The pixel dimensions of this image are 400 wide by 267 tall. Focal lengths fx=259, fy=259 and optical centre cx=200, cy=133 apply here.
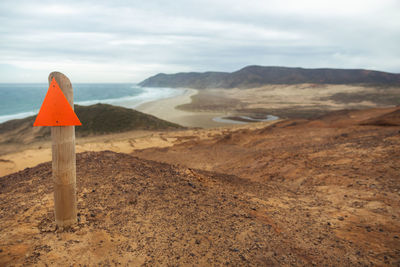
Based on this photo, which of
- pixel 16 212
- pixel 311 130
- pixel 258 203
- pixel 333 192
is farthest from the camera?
pixel 311 130

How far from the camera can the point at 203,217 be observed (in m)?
3.88

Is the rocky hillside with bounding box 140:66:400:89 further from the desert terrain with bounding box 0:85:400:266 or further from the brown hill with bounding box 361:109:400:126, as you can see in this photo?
the desert terrain with bounding box 0:85:400:266

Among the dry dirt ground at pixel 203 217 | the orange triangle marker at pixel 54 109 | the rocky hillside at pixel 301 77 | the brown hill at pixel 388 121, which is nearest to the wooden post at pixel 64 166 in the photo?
the orange triangle marker at pixel 54 109

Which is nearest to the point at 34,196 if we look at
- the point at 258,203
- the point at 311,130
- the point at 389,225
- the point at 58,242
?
the point at 58,242

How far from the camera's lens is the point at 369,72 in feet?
361

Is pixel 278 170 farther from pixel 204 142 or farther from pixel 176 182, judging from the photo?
pixel 204 142

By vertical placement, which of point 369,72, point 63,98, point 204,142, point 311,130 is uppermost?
point 369,72

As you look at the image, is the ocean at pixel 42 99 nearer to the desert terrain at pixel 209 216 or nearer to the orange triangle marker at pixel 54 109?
the desert terrain at pixel 209 216

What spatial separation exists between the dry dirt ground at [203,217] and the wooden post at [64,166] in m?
0.24

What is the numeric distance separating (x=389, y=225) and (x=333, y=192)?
1842 mm

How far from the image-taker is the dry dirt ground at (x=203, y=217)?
3045 mm

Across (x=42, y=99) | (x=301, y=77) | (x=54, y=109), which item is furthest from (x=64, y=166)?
(x=301, y=77)

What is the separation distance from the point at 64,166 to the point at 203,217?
80.2 inches

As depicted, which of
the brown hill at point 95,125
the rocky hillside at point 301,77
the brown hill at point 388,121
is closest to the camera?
the brown hill at point 388,121
